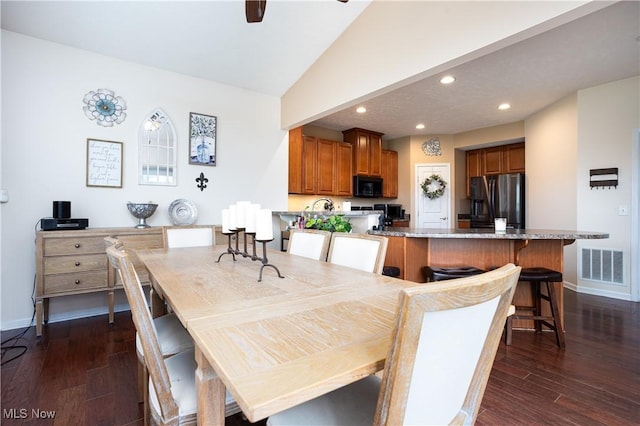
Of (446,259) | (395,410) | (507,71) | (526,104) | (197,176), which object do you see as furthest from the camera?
(526,104)

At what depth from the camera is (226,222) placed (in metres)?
1.80

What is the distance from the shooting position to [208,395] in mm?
730

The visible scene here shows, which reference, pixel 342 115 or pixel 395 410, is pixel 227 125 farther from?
pixel 395 410

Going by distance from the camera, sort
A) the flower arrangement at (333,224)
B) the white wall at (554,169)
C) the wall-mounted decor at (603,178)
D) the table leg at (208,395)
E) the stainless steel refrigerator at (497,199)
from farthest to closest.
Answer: the stainless steel refrigerator at (497,199) → the white wall at (554,169) → the wall-mounted decor at (603,178) → the flower arrangement at (333,224) → the table leg at (208,395)

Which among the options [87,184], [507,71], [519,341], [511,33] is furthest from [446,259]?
[87,184]

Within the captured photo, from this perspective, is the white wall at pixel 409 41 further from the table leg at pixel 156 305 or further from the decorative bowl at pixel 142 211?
the table leg at pixel 156 305

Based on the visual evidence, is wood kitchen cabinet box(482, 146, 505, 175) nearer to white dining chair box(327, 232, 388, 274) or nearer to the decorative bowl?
white dining chair box(327, 232, 388, 274)

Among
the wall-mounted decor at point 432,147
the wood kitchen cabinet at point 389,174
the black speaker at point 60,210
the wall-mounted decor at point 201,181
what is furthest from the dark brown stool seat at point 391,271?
the wall-mounted decor at point 432,147

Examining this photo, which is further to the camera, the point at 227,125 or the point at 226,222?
the point at 227,125

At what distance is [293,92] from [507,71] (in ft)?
8.34

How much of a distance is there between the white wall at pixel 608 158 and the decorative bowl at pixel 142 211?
5154mm

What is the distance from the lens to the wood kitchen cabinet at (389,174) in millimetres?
6109

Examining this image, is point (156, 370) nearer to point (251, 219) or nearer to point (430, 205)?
point (251, 219)

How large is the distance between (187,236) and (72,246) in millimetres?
1060
